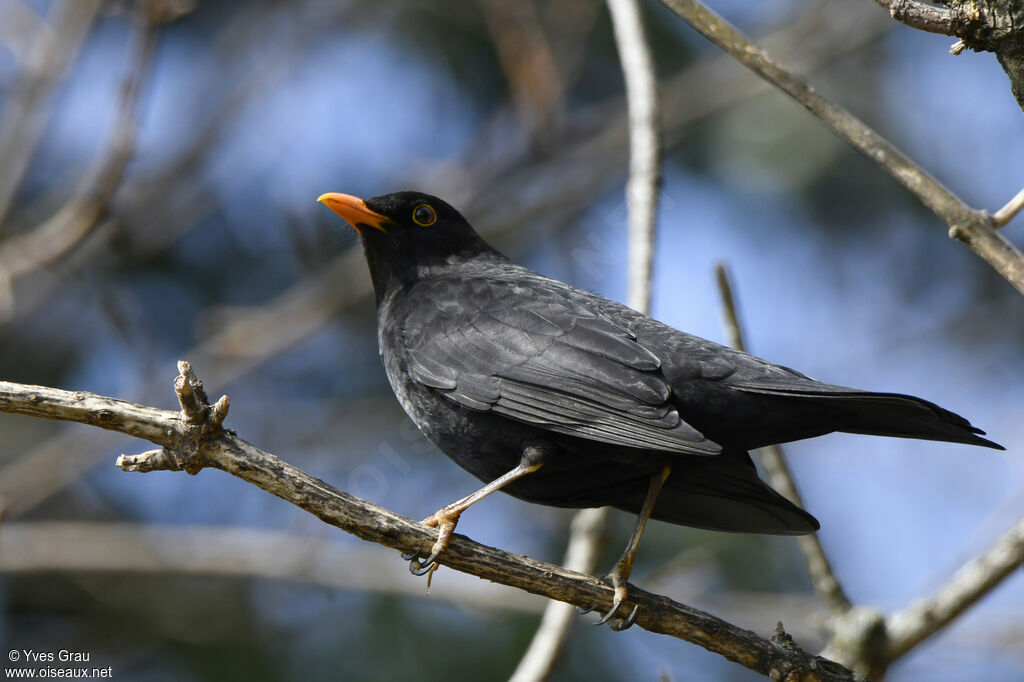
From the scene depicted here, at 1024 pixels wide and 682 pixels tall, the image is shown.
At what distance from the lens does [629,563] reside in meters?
3.79

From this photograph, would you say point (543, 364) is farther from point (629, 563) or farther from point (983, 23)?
point (983, 23)

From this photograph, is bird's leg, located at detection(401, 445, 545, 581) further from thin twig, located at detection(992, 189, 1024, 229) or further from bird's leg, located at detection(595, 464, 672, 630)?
thin twig, located at detection(992, 189, 1024, 229)

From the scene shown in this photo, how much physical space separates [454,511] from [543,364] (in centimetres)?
74

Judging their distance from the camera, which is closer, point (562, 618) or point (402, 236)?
point (562, 618)

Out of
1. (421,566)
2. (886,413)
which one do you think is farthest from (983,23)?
(421,566)

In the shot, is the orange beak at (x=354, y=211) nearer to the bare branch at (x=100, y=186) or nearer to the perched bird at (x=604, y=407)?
the perched bird at (x=604, y=407)

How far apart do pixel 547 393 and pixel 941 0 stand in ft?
6.22

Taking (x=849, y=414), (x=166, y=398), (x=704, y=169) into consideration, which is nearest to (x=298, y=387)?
(x=166, y=398)

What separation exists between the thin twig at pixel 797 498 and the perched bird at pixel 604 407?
11.0 inches

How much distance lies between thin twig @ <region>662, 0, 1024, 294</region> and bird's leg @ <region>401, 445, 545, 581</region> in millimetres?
1581

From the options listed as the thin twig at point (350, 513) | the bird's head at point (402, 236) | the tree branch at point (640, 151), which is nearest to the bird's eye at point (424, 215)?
the bird's head at point (402, 236)

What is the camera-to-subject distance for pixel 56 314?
30.5ft

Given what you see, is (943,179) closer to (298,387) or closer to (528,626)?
(528,626)

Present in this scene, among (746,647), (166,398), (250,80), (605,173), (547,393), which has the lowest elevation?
(746,647)
